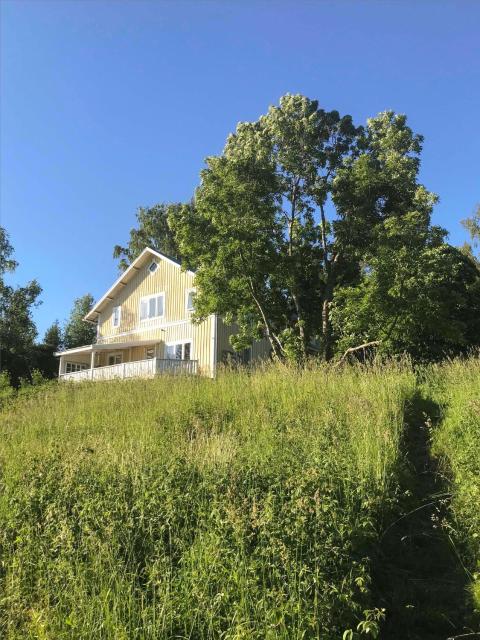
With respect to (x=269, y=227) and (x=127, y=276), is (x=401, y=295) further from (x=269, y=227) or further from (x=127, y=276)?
(x=127, y=276)

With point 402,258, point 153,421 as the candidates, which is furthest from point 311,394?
point 402,258

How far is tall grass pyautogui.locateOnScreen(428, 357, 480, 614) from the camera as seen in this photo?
5.04 meters

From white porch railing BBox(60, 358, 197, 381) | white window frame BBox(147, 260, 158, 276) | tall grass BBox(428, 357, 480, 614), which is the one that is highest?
white window frame BBox(147, 260, 158, 276)

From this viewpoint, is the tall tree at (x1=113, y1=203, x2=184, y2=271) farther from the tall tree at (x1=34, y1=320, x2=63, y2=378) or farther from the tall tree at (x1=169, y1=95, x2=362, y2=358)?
the tall tree at (x1=169, y1=95, x2=362, y2=358)

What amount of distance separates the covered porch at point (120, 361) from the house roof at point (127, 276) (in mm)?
2914

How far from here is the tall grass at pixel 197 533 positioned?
11.7ft

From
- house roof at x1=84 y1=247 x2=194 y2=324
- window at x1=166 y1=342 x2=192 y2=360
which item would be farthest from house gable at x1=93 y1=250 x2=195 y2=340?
window at x1=166 y1=342 x2=192 y2=360

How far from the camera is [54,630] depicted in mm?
3686

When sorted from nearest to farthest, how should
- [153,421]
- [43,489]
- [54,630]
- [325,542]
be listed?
[54,630]
[325,542]
[43,489]
[153,421]

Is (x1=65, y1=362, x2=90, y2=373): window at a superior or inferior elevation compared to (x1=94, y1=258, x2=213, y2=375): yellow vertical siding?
inferior

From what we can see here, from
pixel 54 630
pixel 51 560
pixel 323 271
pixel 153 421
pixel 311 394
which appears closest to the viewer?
pixel 54 630

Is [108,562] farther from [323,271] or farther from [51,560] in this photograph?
[323,271]

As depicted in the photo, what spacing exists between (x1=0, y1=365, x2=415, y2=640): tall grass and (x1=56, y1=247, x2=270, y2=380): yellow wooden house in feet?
57.2

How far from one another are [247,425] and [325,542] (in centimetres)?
394
